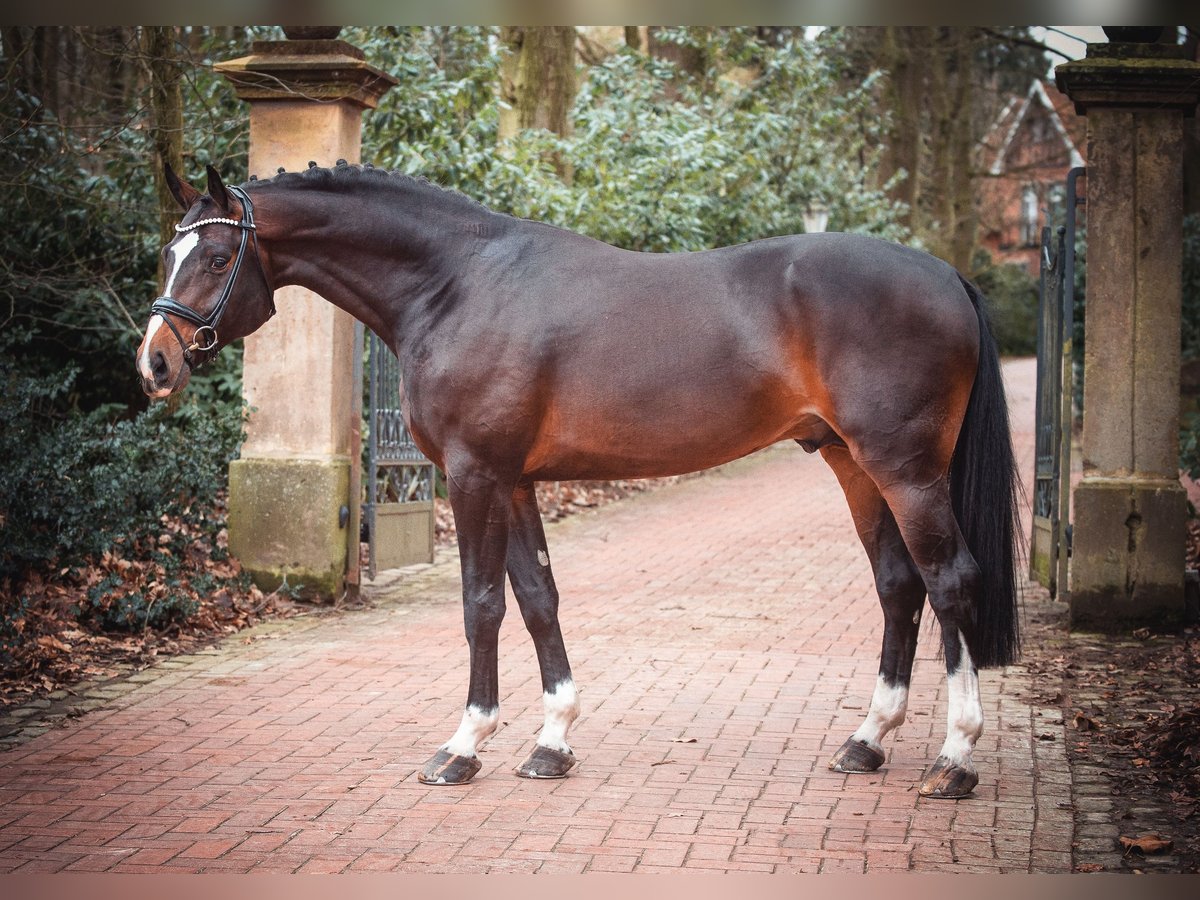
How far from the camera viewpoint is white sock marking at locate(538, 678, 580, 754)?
5.29 metres

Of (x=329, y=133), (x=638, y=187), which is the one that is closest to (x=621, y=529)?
(x=638, y=187)

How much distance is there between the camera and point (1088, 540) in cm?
805

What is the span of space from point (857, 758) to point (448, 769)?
5.36 ft

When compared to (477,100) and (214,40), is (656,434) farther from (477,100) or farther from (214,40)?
(477,100)

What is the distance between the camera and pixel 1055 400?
365 inches

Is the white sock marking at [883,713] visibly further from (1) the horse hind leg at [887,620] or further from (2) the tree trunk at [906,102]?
(2) the tree trunk at [906,102]

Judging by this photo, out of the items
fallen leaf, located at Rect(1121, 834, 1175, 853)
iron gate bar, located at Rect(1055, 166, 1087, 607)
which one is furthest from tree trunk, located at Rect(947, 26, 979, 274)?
fallen leaf, located at Rect(1121, 834, 1175, 853)

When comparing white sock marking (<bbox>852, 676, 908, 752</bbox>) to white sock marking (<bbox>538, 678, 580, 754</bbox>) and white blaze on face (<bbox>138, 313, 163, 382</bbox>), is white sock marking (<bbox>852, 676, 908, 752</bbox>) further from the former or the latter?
white blaze on face (<bbox>138, 313, 163, 382</bbox>)

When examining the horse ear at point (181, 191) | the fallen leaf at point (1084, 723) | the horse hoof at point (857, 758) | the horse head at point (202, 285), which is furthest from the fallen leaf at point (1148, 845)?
the horse ear at point (181, 191)

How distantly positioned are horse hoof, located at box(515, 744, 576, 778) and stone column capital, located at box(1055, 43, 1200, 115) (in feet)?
17.2

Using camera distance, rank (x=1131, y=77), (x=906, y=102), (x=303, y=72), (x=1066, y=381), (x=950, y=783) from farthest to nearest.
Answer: (x=906, y=102) → (x=1066, y=381) → (x=303, y=72) → (x=1131, y=77) → (x=950, y=783)

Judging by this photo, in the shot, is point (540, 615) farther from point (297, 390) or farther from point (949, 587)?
point (297, 390)

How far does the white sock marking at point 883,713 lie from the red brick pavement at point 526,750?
161 mm

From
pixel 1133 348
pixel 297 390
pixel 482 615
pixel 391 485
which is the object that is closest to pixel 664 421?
pixel 482 615
